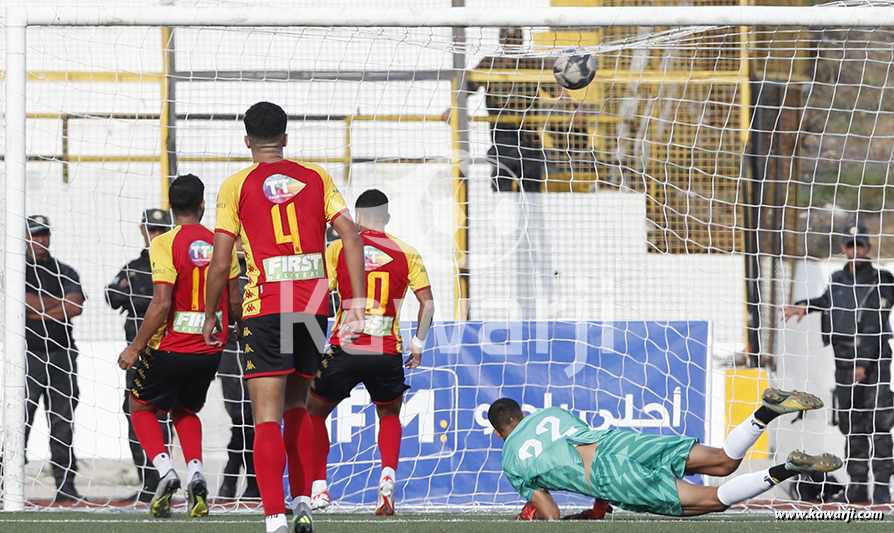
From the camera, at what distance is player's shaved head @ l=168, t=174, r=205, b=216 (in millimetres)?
5090

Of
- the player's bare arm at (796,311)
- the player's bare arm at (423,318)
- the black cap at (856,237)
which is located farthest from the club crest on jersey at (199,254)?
the black cap at (856,237)

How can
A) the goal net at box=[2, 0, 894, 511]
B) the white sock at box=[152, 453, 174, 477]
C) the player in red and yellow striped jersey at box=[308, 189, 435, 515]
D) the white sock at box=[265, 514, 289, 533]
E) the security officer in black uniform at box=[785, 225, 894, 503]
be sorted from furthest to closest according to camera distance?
1. the security officer in black uniform at box=[785, 225, 894, 503]
2. the goal net at box=[2, 0, 894, 511]
3. the player in red and yellow striped jersey at box=[308, 189, 435, 515]
4. the white sock at box=[152, 453, 174, 477]
5. the white sock at box=[265, 514, 289, 533]

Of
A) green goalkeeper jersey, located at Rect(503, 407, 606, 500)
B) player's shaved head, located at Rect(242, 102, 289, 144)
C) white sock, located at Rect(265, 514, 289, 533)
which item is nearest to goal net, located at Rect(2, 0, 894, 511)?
green goalkeeper jersey, located at Rect(503, 407, 606, 500)

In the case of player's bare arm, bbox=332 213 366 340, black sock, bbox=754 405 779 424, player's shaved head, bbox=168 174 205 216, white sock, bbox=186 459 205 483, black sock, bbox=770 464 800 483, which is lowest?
white sock, bbox=186 459 205 483

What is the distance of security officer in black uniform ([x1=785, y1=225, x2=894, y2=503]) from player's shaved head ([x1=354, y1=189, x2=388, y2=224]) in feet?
10.1

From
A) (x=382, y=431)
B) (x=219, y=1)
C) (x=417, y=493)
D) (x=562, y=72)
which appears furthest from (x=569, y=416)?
(x=219, y=1)

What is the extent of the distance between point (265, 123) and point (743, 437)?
2.49m

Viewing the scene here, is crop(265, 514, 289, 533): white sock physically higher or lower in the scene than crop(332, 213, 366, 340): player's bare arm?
lower

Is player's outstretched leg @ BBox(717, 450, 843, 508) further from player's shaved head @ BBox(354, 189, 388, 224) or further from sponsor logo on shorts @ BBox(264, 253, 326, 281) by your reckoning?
player's shaved head @ BBox(354, 189, 388, 224)

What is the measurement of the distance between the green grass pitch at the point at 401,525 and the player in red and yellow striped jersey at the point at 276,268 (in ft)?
2.13

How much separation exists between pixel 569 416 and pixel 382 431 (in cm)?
125

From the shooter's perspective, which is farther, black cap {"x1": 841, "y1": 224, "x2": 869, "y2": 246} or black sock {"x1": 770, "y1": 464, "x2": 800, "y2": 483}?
black cap {"x1": 841, "y1": 224, "x2": 869, "y2": 246}

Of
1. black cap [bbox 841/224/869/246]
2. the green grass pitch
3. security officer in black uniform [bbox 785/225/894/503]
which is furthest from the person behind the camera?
black cap [bbox 841/224/869/246]

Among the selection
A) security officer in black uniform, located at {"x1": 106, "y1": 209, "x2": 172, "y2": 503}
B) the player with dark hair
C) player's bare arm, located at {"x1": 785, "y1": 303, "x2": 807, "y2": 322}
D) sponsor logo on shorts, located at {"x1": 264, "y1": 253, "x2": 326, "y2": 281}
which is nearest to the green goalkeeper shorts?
sponsor logo on shorts, located at {"x1": 264, "y1": 253, "x2": 326, "y2": 281}
